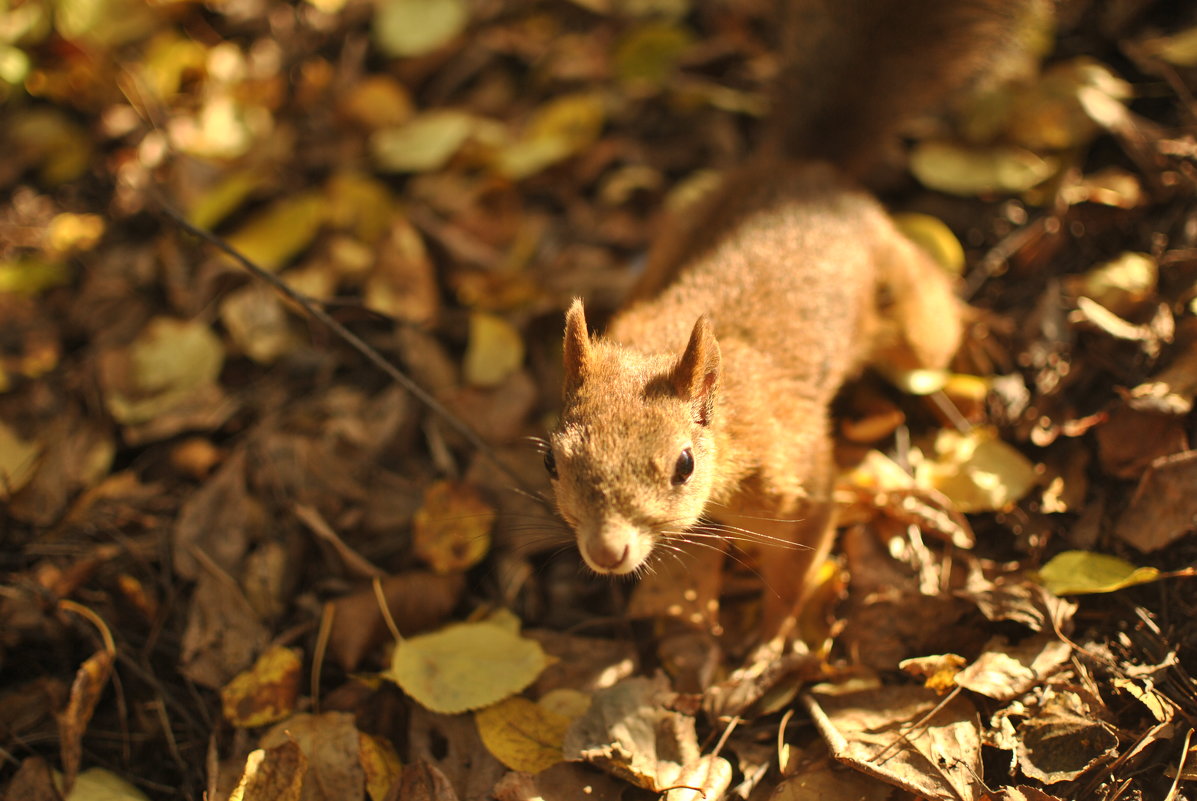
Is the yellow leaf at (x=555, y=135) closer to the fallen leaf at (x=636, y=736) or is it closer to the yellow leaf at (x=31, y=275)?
the yellow leaf at (x=31, y=275)

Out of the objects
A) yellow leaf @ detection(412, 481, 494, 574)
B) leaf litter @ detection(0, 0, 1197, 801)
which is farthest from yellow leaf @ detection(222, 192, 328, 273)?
yellow leaf @ detection(412, 481, 494, 574)

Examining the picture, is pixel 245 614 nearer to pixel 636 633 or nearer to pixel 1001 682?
pixel 636 633

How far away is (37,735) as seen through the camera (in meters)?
2.15

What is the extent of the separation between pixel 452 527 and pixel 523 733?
669 mm

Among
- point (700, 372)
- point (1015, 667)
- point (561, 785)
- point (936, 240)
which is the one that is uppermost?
point (700, 372)

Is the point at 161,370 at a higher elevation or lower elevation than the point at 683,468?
lower

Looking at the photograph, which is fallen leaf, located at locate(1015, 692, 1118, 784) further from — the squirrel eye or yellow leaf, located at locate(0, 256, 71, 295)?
yellow leaf, located at locate(0, 256, 71, 295)

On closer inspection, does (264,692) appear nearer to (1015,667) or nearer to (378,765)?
(378,765)

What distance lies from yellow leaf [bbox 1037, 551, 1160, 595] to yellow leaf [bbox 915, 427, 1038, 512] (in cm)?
24

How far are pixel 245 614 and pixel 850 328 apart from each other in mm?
2033

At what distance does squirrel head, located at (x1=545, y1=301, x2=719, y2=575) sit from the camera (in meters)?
1.80

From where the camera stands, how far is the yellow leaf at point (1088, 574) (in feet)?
6.38

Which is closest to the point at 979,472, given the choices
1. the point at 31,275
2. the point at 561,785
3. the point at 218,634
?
the point at 561,785

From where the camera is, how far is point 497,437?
270 centimetres
